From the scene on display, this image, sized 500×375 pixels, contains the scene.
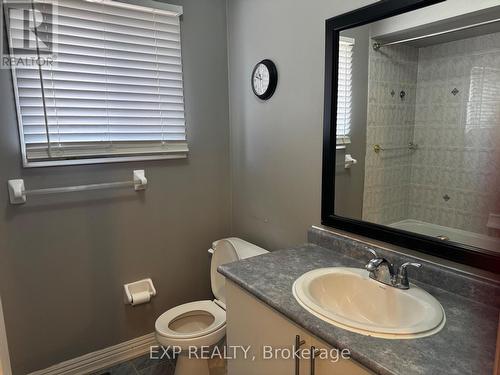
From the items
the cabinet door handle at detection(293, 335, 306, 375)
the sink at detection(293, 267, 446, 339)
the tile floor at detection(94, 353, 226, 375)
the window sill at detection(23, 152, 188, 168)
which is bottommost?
the tile floor at detection(94, 353, 226, 375)

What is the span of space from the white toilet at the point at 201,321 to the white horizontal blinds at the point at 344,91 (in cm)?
78

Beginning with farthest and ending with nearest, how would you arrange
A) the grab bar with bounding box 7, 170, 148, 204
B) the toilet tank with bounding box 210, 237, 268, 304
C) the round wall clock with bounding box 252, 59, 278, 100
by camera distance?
the toilet tank with bounding box 210, 237, 268, 304
the round wall clock with bounding box 252, 59, 278, 100
the grab bar with bounding box 7, 170, 148, 204

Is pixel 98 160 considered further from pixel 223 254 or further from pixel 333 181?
pixel 333 181

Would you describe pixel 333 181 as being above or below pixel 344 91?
below

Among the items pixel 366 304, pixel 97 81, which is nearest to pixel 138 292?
pixel 97 81

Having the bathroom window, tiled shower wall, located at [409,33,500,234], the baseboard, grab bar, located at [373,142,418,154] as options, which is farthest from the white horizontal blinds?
the baseboard

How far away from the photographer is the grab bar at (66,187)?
162 centimetres

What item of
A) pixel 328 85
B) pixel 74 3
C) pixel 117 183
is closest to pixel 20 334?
pixel 117 183

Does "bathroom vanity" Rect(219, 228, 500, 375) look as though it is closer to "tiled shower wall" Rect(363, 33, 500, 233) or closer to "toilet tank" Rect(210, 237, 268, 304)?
"tiled shower wall" Rect(363, 33, 500, 233)

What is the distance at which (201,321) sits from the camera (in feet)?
6.62

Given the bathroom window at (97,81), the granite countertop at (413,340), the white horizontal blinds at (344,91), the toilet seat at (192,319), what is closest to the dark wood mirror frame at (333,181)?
the white horizontal blinds at (344,91)

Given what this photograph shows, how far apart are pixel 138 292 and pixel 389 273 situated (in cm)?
147

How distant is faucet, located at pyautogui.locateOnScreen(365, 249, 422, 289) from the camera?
1214mm

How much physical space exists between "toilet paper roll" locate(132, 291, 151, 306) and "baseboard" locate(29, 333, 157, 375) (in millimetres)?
313
